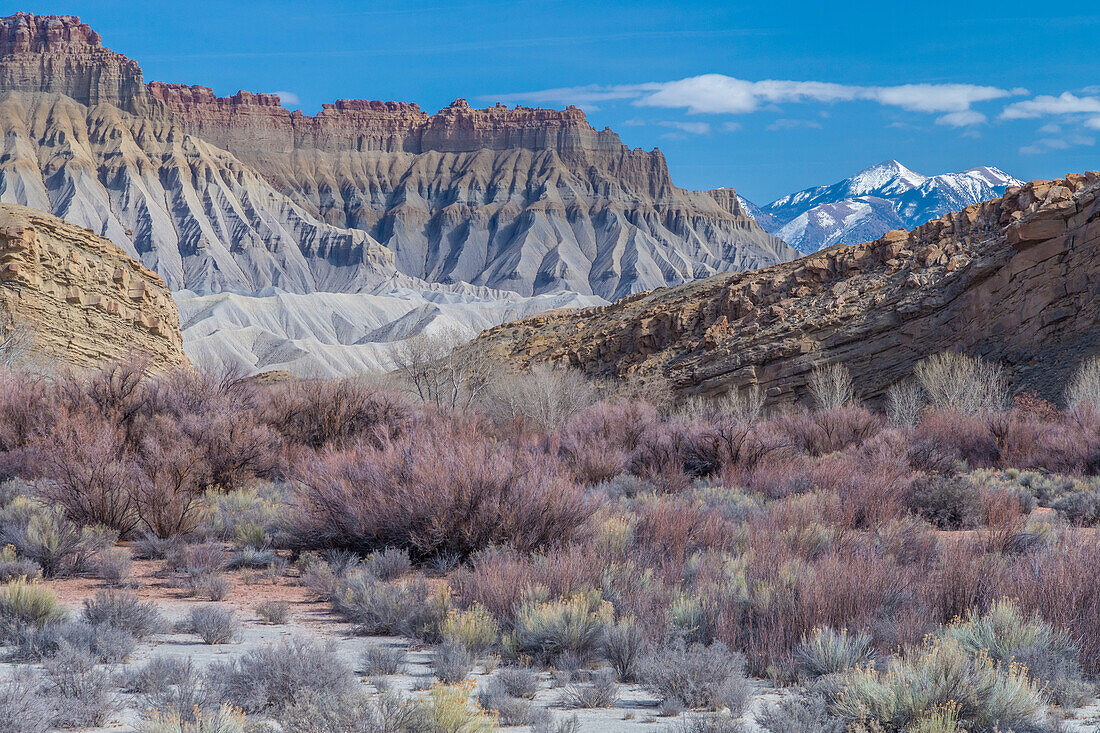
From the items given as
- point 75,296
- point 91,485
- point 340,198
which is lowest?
point 91,485

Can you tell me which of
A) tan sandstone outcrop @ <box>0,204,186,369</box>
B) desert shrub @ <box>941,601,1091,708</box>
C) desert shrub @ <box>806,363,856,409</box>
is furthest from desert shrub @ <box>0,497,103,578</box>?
desert shrub @ <box>806,363,856,409</box>

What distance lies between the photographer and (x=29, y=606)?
5.48 meters

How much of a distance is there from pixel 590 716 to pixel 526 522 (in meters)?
3.30

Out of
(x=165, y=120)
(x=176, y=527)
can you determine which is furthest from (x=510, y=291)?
(x=176, y=527)

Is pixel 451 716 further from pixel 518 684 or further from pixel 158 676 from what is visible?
pixel 158 676

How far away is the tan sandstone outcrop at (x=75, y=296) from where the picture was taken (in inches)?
1052

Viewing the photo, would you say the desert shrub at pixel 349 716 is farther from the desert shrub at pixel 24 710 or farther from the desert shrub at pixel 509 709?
the desert shrub at pixel 24 710

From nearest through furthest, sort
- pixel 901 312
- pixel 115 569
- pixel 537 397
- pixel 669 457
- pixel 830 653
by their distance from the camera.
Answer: pixel 830 653 < pixel 115 569 < pixel 669 457 < pixel 537 397 < pixel 901 312

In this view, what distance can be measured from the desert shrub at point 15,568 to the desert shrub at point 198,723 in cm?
385

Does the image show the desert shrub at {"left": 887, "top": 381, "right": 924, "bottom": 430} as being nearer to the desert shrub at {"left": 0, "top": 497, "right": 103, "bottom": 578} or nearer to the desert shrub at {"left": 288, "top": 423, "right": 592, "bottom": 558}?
the desert shrub at {"left": 288, "top": 423, "right": 592, "bottom": 558}

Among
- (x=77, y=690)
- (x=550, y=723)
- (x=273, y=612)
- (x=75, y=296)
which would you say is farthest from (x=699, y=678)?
(x=75, y=296)

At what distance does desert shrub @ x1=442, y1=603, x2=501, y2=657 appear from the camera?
17.0ft

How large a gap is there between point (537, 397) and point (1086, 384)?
58.0 ft

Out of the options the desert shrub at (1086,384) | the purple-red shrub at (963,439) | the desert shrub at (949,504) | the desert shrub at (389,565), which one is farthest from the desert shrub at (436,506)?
the desert shrub at (1086,384)
